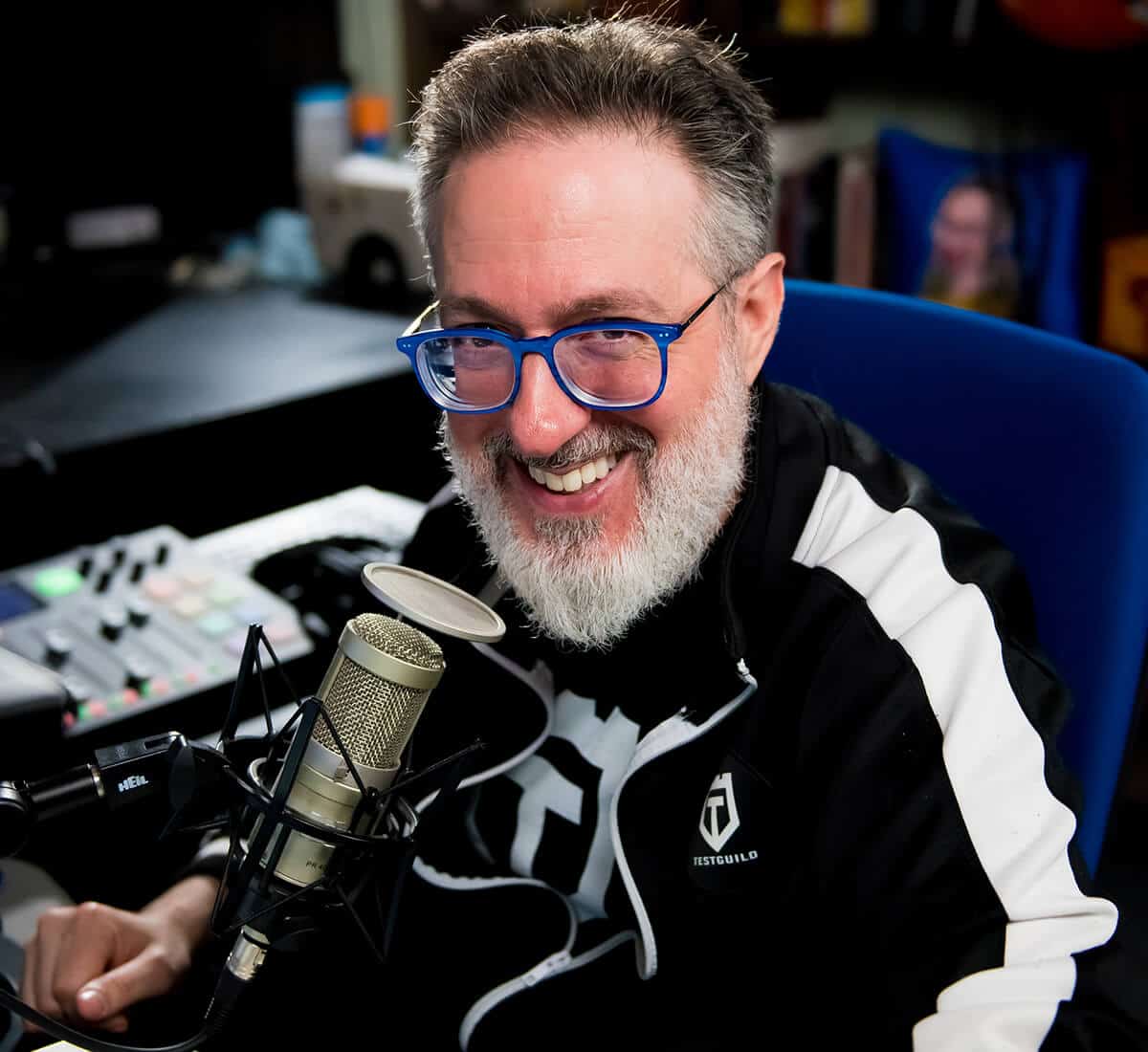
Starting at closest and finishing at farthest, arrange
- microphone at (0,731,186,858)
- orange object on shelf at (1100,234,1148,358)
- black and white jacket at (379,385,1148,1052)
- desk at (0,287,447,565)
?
microphone at (0,731,186,858), black and white jacket at (379,385,1148,1052), desk at (0,287,447,565), orange object on shelf at (1100,234,1148,358)

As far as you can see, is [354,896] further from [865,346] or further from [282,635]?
[865,346]

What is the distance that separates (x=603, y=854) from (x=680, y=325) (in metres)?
0.47

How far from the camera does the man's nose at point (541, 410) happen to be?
90 centimetres

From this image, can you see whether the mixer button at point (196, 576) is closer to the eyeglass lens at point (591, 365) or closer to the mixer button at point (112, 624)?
the mixer button at point (112, 624)

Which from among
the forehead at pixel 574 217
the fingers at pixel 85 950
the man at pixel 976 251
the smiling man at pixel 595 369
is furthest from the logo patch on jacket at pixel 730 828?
the man at pixel 976 251

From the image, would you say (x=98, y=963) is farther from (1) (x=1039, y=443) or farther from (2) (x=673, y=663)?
(1) (x=1039, y=443)

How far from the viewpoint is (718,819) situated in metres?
0.88

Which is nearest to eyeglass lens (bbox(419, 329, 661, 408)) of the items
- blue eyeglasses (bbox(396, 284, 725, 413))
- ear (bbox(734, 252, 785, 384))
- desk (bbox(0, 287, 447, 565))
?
blue eyeglasses (bbox(396, 284, 725, 413))

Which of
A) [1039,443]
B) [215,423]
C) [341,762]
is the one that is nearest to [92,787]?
[341,762]

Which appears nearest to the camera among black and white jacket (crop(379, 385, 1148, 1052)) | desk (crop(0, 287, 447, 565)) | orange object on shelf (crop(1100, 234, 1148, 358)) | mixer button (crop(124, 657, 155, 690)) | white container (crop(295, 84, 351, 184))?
black and white jacket (crop(379, 385, 1148, 1052))

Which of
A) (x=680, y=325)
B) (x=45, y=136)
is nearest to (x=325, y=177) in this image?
(x=45, y=136)

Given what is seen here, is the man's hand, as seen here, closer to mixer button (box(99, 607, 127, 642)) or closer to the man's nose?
mixer button (box(99, 607, 127, 642))

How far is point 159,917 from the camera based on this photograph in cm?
101

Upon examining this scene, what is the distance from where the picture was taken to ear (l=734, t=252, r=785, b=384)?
1015 millimetres
